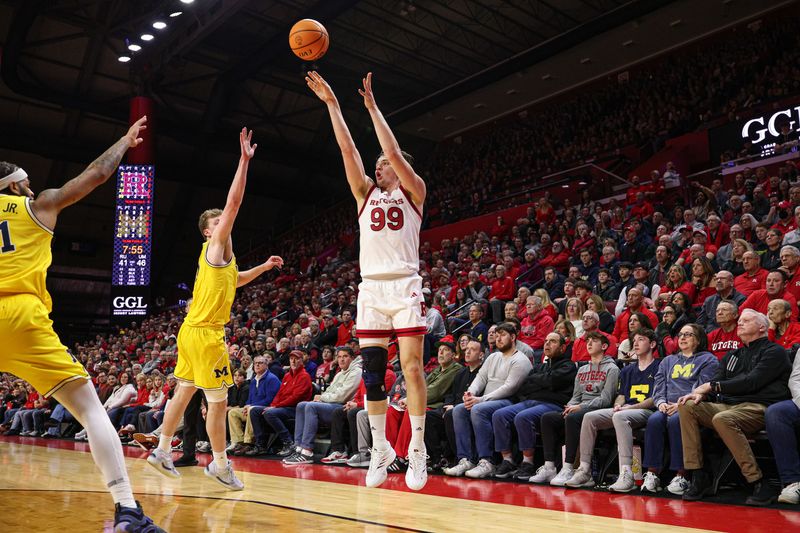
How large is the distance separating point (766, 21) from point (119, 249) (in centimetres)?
1762

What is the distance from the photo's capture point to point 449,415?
22.3 feet

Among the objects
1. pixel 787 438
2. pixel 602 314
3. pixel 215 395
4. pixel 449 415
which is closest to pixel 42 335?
pixel 215 395

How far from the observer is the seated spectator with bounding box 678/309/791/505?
4.71 meters

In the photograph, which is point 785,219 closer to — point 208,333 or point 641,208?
point 641,208

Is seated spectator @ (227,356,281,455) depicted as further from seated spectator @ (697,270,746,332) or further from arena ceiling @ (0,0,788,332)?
arena ceiling @ (0,0,788,332)

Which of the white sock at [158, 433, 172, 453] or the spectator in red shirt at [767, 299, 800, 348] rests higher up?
the spectator in red shirt at [767, 299, 800, 348]

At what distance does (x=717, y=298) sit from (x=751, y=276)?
0.73 metres

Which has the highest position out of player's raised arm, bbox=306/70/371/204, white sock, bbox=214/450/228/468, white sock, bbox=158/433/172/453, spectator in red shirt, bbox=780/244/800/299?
player's raised arm, bbox=306/70/371/204

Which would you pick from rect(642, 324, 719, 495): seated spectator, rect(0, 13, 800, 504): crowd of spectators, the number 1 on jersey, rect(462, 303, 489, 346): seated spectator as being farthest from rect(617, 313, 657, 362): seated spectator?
the number 1 on jersey

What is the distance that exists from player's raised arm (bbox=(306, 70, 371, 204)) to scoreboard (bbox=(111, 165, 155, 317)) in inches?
Result: 585

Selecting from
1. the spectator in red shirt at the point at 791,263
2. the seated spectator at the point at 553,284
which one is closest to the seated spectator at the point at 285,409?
the seated spectator at the point at 553,284

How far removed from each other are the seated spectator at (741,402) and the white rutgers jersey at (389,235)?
2.57 m

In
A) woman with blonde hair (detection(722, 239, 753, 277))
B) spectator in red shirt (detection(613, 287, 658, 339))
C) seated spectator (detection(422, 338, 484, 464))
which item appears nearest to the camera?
seated spectator (detection(422, 338, 484, 464))

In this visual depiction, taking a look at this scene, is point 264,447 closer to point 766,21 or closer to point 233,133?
point 766,21
